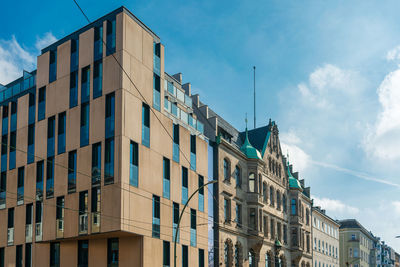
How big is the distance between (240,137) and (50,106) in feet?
71.2

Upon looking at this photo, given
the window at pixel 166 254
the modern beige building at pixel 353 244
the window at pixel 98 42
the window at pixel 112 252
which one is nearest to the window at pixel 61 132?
the window at pixel 98 42

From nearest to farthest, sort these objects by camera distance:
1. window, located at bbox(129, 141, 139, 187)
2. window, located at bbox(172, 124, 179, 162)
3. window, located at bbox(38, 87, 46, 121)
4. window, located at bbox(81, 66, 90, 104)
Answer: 1. window, located at bbox(129, 141, 139, 187)
2. window, located at bbox(81, 66, 90, 104)
3. window, located at bbox(172, 124, 179, 162)
4. window, located at bbox(38, 87, 46, 121)

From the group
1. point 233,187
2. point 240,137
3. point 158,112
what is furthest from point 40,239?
point 240,137

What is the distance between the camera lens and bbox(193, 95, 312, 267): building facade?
150ft

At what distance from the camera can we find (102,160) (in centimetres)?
3441

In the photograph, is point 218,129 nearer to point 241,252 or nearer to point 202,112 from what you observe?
point 202,112

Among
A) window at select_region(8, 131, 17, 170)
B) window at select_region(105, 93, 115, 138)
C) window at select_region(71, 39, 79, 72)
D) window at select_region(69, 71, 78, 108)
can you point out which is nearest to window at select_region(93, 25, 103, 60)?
window at select_region(71, 39, 79, 72)

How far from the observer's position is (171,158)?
39000 mm

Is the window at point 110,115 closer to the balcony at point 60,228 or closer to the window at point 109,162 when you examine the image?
the window at point 109,162

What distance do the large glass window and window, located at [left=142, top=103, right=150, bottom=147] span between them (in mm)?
5730

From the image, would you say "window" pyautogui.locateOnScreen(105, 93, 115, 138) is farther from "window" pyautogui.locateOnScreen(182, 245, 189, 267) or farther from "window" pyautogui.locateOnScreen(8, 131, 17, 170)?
"window" pyautogui.locateOnScreen(8, 131, 17, 170)

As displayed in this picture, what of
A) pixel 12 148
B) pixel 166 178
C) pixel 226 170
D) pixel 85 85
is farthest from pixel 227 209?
pixel 12 148

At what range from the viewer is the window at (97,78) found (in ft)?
119

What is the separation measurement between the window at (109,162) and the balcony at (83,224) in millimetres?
2782
